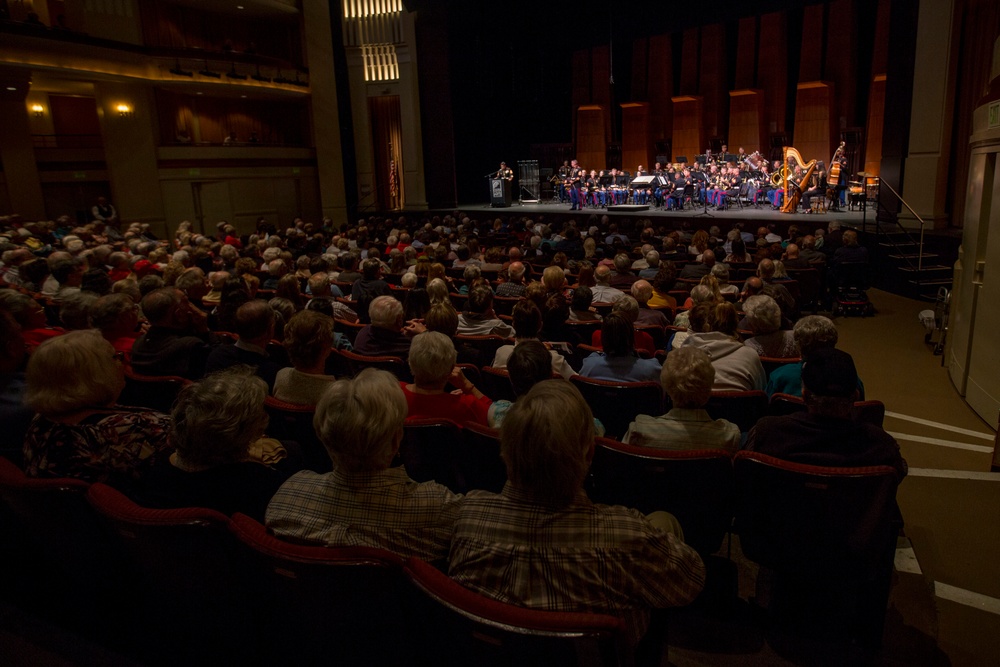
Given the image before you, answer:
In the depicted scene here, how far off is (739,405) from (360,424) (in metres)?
1.94

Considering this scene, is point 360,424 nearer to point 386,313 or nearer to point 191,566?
point 191,566

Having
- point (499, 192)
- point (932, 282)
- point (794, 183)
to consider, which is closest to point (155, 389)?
point (932, 282)

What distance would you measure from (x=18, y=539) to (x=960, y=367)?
238 inches

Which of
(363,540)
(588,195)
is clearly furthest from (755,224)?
(363,540)

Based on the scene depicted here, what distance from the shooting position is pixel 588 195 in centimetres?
1599

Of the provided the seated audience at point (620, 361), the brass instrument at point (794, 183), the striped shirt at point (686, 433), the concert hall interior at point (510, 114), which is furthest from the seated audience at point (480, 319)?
the brass instrument at point (794, 183)

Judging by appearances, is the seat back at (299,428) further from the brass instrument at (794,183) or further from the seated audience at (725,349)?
the brass instrument at (794,183)

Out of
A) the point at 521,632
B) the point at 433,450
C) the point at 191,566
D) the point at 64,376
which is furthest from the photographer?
the point at 433,450

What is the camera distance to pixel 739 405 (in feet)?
9.60

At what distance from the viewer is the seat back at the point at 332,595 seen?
55.1 inches

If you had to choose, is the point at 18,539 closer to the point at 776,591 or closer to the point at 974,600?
Answer: the point at 776,591

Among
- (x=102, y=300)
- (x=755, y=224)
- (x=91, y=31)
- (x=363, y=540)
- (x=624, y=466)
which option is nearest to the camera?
(x=363, y=540)

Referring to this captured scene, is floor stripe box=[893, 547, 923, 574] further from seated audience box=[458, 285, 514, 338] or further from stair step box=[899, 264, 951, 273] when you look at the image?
stair step box=[899, 264, 951, 273]

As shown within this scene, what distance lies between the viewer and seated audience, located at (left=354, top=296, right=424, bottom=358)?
3873 mm
